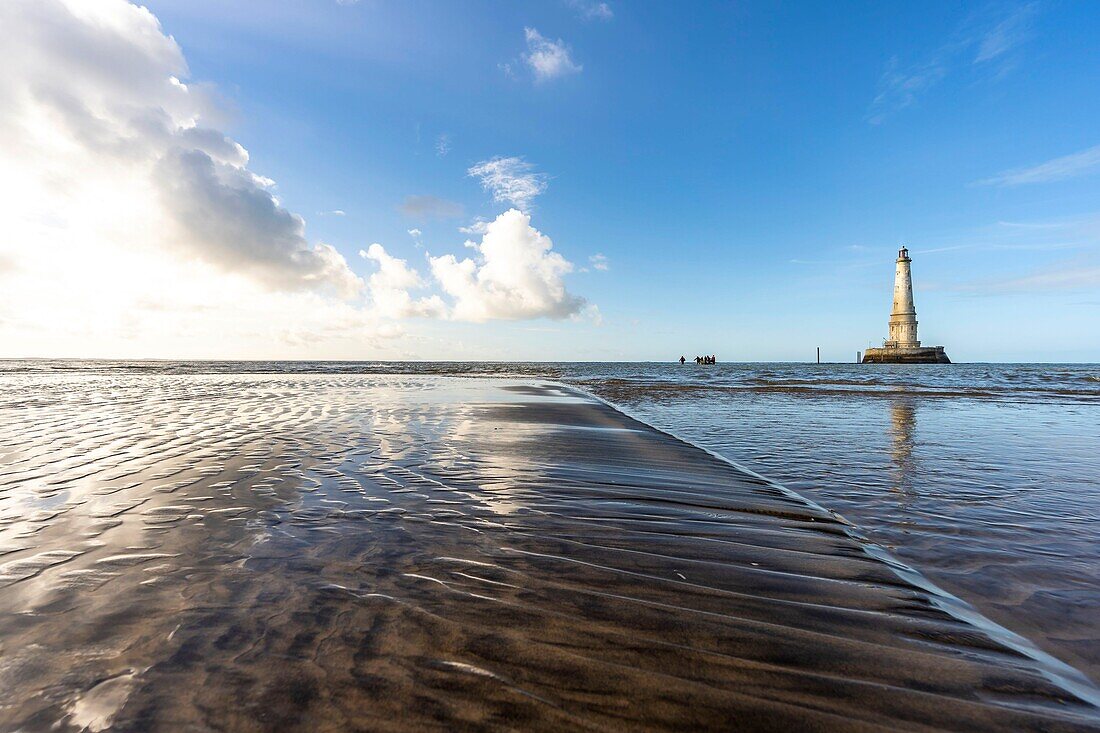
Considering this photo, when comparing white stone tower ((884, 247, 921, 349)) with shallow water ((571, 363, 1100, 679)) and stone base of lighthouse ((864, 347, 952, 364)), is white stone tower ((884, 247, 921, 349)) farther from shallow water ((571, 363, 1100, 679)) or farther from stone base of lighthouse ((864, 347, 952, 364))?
shallow water ((571, 363, 1100, 679))

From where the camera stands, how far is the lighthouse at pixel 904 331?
94.4 metres

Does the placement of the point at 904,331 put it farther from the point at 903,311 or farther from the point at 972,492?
the point at 972,492

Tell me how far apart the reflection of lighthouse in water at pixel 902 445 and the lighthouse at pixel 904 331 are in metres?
96.8

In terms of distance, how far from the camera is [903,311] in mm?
98688

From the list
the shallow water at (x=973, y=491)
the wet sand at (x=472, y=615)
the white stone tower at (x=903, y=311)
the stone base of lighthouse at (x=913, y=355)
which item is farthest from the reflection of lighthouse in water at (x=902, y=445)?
the stone base of lighthouse at (x=913, y=355)

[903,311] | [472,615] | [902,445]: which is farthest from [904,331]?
[472,615]

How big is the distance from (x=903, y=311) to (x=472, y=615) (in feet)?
399

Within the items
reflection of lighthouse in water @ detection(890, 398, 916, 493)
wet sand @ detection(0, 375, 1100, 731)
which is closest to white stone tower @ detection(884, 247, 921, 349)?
reflection of lighthouse in water @ detection(890, 398, 916, 493)

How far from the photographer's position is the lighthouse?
94438 mm

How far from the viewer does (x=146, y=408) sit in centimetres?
1510

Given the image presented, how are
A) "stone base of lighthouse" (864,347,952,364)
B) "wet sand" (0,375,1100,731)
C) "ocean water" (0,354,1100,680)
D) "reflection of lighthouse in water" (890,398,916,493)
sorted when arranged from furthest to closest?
"stone base of lighthouse" (864,347,952,364) → "reflection of lighthouse in water" (890,398,916,493) → "ocean water" (0,354,1100,680) → "wet sand" (0,375,1100,731)

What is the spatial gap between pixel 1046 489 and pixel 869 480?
2175 mm

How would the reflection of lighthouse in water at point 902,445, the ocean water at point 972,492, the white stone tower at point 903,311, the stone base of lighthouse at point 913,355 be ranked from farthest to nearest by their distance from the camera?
the stone base of lighthouse at point 913,355 < the white stone tower at point 903,311 < the reflection of lighthouse in water at point 902,445 < the ocean water at point 972,492

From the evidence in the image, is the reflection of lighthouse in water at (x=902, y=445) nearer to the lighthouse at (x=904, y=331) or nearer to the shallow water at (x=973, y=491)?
Result: the shallow water at (x=973, y=491)
